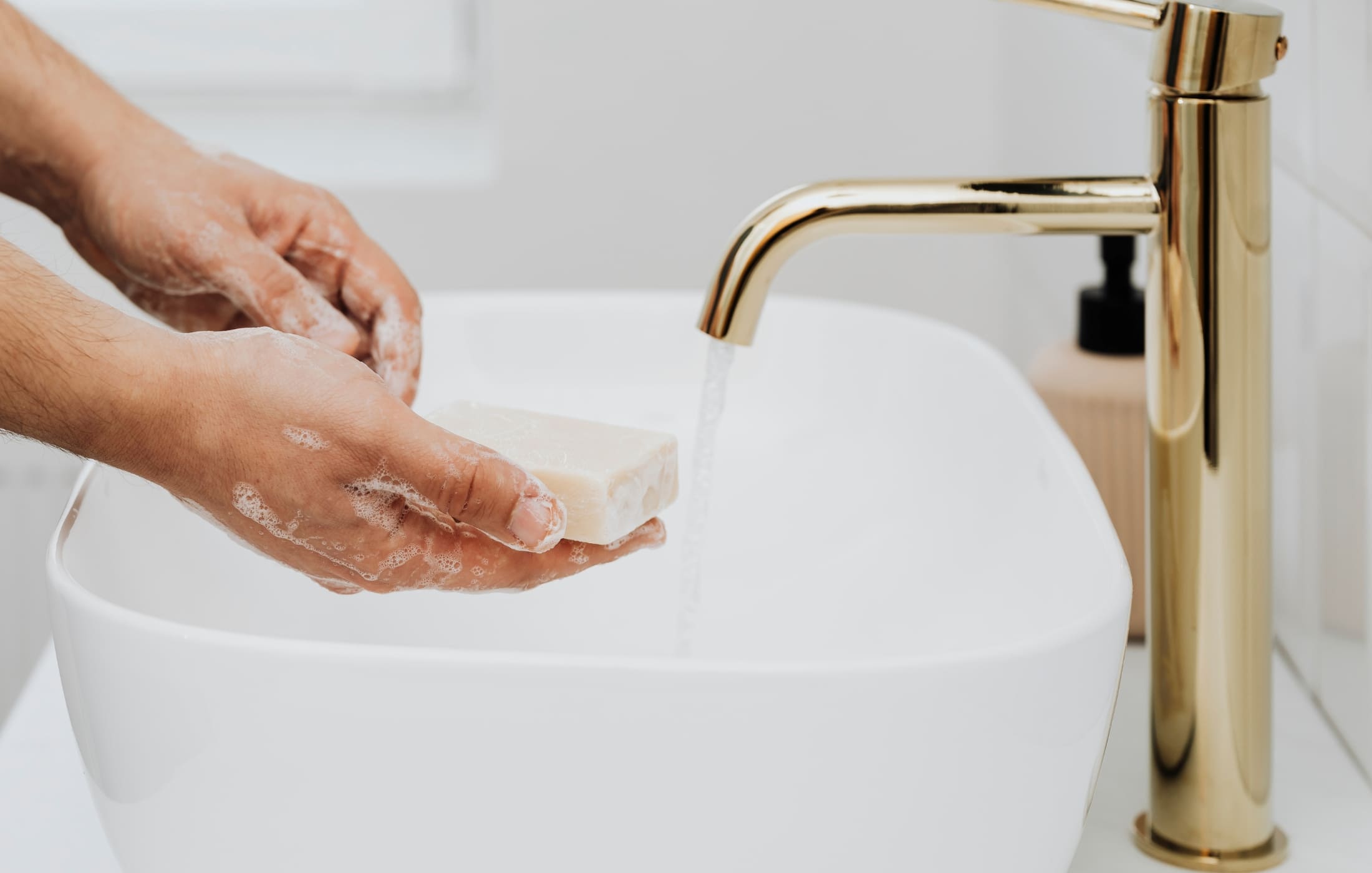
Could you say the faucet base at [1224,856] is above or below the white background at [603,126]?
below

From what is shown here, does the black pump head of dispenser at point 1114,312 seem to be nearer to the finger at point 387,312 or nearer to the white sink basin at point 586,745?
the white sink basin at point 586,745

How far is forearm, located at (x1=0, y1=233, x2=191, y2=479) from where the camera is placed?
0.45 metres

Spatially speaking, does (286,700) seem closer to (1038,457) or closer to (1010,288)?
(1038,457)

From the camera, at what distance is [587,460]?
21.4 inches

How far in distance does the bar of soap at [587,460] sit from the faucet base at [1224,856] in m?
0.24

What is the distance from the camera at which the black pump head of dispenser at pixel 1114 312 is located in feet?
2.27

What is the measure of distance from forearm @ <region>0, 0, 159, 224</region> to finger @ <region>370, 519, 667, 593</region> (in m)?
0.32

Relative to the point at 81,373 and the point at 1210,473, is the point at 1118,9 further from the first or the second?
the point at 81,373

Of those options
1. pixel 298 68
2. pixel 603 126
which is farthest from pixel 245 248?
pixel 298 68

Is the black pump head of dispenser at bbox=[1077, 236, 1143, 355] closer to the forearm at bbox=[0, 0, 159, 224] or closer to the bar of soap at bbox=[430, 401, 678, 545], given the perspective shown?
the bar of soap at bbox=[430, 401, 678, 545]

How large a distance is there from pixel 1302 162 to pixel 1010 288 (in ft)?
2.32

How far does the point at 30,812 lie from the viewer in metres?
0.58

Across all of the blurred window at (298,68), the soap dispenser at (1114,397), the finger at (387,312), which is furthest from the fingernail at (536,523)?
the blurred window at (298,68)

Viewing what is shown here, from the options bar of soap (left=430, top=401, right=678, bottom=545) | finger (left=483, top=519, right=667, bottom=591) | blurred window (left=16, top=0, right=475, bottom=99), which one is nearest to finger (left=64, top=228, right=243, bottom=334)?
bar of soap (left=430, top=401, right=678, bottom=545)
